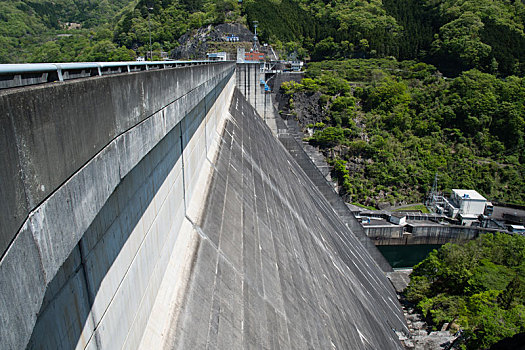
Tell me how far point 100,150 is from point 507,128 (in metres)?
48.2

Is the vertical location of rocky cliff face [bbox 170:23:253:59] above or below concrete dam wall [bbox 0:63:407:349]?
above

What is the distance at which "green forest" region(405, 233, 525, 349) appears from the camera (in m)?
15.0

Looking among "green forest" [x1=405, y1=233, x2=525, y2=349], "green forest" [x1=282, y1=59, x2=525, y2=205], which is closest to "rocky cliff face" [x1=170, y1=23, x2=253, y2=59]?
"green forest" [x1=282, y1=59, x2=525, y2=205]

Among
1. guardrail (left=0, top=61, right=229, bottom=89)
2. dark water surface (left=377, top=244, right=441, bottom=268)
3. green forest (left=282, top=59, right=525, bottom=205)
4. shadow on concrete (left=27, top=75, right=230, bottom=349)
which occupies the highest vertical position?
guardrail (left=0, top=61, right=229, bottom=89)

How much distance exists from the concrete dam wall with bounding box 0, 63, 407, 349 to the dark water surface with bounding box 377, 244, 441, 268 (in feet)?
63.9

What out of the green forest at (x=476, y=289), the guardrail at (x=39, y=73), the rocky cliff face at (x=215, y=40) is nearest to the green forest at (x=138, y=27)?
the rocky cliff face at (x=215, y=40)

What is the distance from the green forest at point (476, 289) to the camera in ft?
49.3

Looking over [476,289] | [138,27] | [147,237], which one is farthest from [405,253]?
[138,27]

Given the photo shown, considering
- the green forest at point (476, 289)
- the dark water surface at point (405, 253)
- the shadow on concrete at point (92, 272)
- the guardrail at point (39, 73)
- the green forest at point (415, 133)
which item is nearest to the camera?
the guardrail at point (39, 73)

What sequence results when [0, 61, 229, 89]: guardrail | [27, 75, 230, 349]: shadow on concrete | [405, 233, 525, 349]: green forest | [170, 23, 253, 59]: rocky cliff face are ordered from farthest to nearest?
[170, 23, 253, 59]: rocky cliff face < [405, 233, 525, 349]: green forest < [27, 75, 230, 349]: shadow on concrete < [0, 61, 229, 89]: guardrail

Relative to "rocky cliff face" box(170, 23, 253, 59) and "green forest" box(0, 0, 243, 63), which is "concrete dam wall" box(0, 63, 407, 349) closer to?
"green forest" box(0, 0, 243, 63)

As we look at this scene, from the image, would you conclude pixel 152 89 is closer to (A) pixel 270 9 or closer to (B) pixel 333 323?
(B) pixel 333 323

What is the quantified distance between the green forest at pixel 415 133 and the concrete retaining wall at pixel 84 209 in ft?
Answer: 108

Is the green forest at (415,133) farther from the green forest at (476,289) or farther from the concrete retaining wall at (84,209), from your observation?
the concrete retaining wall at (84,209)
